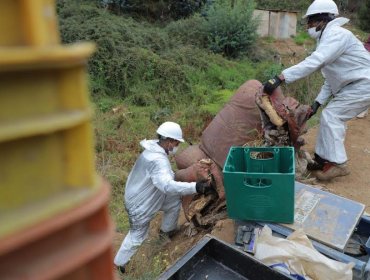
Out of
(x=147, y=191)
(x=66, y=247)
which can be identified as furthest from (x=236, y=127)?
(x=66, y=247)

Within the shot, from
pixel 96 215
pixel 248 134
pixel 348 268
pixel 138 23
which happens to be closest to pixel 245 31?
pixel 138 23

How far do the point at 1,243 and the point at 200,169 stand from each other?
331 cm

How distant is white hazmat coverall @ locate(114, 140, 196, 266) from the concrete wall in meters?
9.16

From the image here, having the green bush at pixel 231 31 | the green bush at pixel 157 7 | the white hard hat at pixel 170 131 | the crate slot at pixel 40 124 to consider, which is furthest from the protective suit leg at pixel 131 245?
the green bush at pixel 157 7

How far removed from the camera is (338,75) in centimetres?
448

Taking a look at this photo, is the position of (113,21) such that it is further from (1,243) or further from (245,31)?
(1,243)

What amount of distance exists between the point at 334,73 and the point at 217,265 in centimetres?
303

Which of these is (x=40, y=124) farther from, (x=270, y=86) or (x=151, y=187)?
(x=270, y=86)

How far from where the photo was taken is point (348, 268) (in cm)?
228

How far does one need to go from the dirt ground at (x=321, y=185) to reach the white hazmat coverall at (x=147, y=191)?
24 centimetres

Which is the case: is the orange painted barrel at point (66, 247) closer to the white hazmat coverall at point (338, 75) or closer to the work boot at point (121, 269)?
the work boot at point (121, 269)

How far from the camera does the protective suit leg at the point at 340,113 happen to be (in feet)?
14.6

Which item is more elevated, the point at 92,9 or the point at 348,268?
the point at 92,9

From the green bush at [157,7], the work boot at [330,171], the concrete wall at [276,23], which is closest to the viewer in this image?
the work boot at [330,171]
